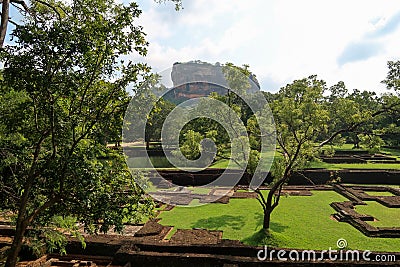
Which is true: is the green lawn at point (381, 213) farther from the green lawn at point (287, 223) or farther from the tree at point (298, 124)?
the tree at point (298, 124)

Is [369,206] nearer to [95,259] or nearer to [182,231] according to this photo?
[182,231]

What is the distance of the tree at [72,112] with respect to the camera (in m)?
4.34

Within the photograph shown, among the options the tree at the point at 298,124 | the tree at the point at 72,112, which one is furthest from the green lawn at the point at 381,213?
the tree at the point at 72,112

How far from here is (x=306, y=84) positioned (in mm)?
9594

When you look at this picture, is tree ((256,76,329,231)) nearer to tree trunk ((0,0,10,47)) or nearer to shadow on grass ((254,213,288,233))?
shadow on grass ((254,213,288,233))

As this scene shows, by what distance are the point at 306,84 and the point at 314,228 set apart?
16.0 ft

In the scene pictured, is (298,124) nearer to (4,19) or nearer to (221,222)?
(221,222)

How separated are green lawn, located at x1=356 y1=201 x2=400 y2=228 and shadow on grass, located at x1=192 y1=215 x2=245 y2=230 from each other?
4.87m

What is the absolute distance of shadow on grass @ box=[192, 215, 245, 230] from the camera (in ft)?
34.4

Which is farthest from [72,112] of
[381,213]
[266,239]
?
[381,213]

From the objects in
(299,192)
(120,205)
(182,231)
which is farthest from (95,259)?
(299,192)

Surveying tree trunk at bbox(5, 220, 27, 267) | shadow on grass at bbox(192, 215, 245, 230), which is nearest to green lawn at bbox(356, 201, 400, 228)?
shadow on grass at bbox(192, 215, 245, 230)

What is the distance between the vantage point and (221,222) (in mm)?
10984

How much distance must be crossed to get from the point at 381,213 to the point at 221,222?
268 inches
